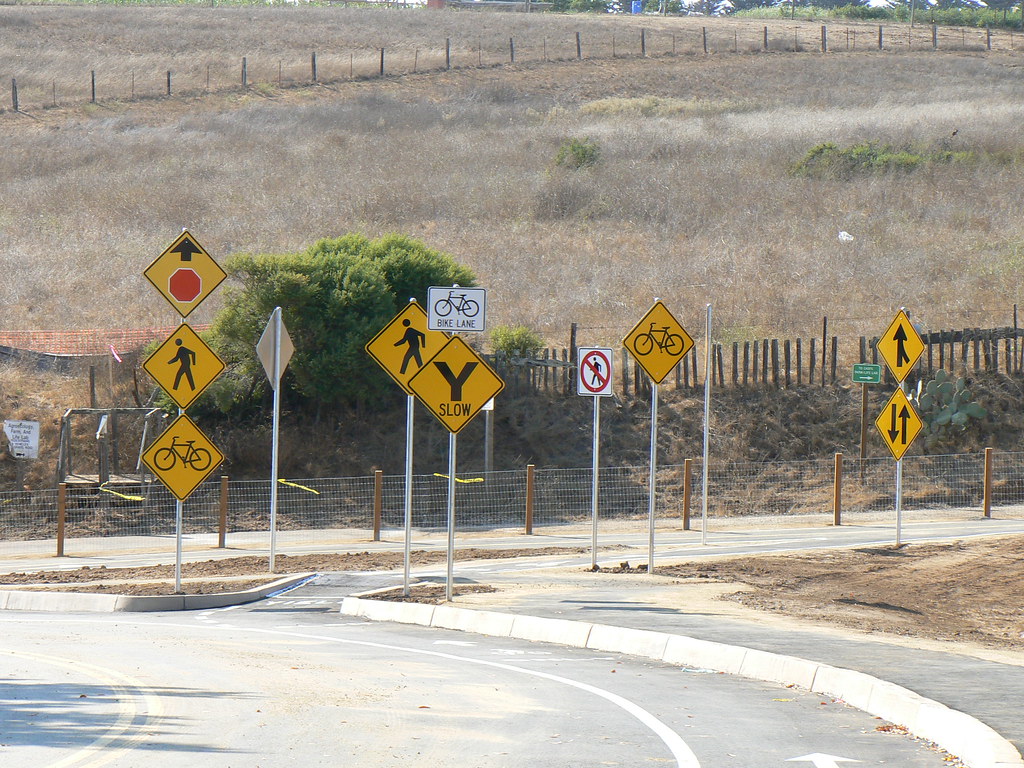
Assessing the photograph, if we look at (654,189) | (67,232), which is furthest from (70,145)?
(654,189)

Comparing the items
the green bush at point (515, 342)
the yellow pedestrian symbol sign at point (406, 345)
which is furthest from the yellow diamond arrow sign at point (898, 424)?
the green bush at point (515, 342)

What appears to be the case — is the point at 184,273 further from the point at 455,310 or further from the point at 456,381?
the point at 456,381

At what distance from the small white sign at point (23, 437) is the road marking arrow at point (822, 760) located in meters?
21.6

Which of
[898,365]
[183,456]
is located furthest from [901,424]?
[183,456]

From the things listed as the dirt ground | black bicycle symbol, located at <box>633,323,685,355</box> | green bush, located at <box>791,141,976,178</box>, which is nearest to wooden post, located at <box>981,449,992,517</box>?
the dirt ground

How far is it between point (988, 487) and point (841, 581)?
10.5 metres

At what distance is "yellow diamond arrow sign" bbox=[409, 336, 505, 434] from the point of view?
14.9 metres

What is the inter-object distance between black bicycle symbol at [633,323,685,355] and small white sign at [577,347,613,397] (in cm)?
187

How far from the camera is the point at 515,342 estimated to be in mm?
30438

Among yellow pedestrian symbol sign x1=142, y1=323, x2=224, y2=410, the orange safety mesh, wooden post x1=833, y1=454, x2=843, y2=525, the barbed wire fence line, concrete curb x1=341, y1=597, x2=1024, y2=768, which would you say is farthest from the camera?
the barbed wire fence line

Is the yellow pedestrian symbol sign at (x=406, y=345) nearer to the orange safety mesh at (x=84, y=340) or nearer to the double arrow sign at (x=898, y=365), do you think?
the double arrow sign at (x=898, y=365)

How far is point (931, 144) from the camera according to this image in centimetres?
5600

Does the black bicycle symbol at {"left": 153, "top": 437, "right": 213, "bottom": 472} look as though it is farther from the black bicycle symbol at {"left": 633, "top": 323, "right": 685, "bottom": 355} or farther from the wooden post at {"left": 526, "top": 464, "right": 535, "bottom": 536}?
the wooden post at {"left": 526, "top": 464, "right": 535, "bottom": 536}

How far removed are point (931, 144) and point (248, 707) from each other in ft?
175
